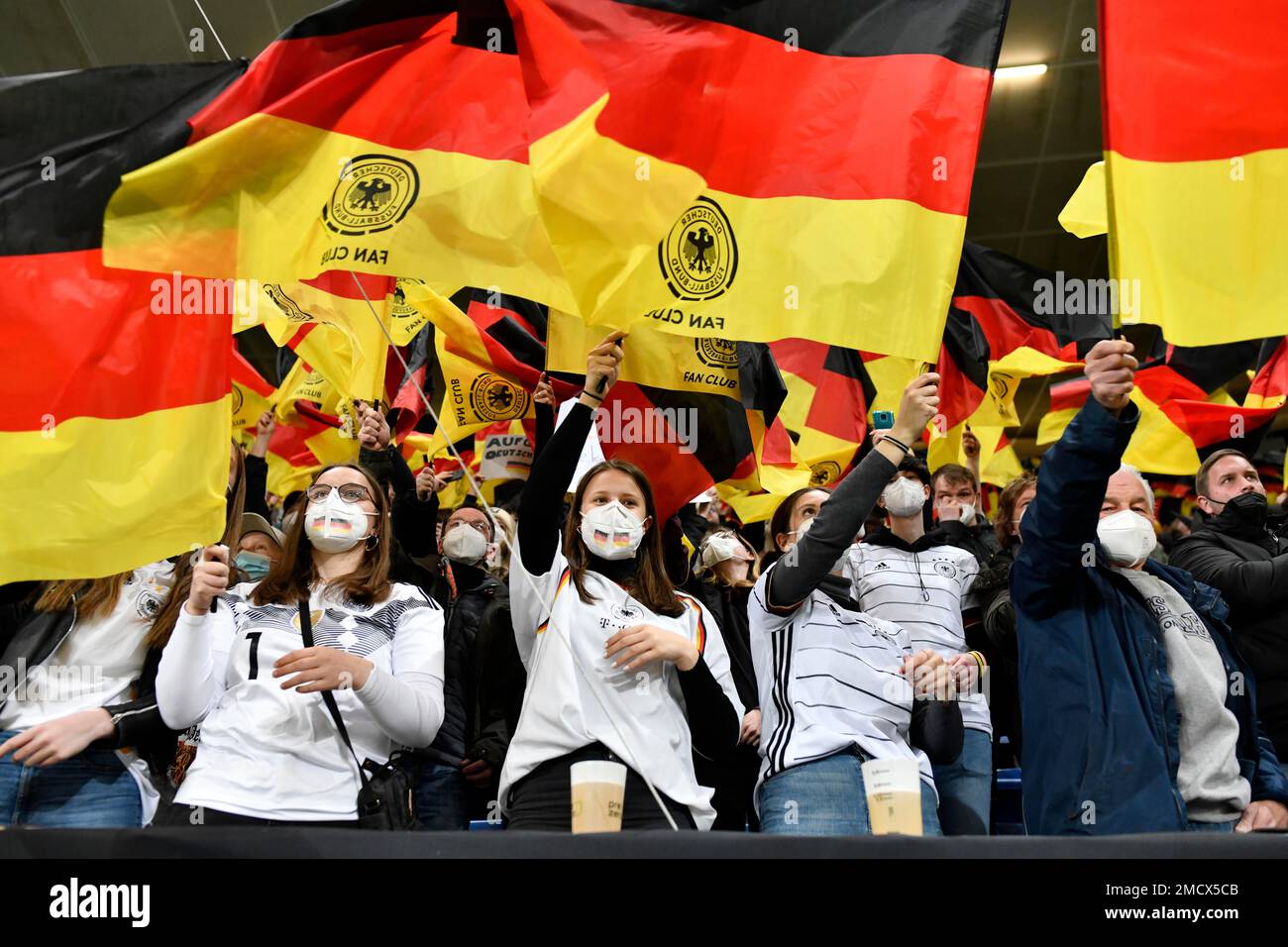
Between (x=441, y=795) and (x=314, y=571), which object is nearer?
(x=314, y=571)

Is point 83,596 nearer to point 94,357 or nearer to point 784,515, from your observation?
point 94,357

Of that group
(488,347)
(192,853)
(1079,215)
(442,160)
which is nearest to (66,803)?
(192,853)

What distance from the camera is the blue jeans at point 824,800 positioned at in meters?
2.91

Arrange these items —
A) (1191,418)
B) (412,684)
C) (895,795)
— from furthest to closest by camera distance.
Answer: (1191,418)
(412,684)
(895,795)

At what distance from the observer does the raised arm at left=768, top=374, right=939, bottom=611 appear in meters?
3.07

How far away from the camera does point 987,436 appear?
709 cm

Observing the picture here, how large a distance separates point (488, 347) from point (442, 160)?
1691 millimetres

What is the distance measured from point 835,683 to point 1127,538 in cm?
89

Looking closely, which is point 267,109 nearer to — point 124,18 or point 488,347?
point 488,347

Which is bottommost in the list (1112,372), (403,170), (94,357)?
(1112,372)

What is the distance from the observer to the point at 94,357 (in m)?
3.21

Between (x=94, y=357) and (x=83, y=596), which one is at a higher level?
(x=94, y=357)

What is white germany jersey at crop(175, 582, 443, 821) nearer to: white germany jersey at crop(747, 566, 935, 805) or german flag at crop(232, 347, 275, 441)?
white germany jersey at crop(747, 566, 935, 805)

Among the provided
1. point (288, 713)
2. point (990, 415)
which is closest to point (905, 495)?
Result: point (288, 713)
